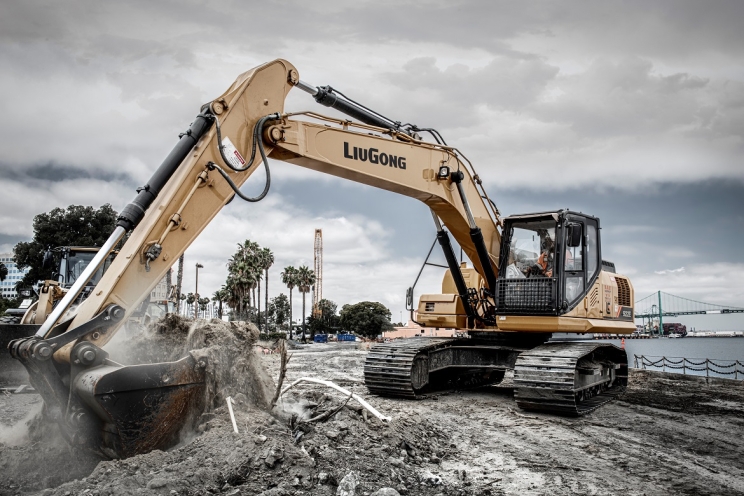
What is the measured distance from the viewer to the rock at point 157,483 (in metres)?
4.04

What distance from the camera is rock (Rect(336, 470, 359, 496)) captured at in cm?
438

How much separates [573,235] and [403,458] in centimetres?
506

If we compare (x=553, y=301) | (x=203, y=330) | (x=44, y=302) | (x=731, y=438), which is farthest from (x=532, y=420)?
(x=44, y=302)

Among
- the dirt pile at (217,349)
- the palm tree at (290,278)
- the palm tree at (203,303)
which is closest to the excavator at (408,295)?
the dirt pile at (217,349)

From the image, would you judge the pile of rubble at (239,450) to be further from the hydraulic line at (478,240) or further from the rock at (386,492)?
the hydraulic line at (478,240)

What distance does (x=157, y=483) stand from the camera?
4.06m

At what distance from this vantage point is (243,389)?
6109 mm

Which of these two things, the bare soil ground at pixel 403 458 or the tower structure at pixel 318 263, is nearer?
the bare soil ground at pixel 403 458

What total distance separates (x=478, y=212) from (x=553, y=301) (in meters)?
2.03

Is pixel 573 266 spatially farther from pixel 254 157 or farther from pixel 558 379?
pixel 254 157

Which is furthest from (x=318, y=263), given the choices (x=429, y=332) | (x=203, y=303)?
(x=429, y=332)

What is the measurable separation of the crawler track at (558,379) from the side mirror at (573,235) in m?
1.68

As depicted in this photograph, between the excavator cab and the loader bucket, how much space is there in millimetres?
5716

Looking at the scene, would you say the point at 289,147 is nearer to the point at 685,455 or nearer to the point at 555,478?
the point at 555,478
